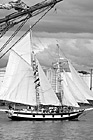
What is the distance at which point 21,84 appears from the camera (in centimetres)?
9475

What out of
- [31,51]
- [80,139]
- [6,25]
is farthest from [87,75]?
[6,25]

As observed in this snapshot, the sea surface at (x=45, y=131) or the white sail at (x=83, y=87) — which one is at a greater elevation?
the white sail at (x=83, y=87)

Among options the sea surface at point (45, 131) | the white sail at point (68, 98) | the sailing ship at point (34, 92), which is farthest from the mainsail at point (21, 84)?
the sea surface at point (45, 131)

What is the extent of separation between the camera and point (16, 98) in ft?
305

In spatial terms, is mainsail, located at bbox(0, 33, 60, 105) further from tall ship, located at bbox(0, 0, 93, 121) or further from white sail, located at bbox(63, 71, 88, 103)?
white sail, located at bbox(63, 71, 88, 103)

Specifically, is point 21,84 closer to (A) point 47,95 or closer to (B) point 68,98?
(A) point 47,95

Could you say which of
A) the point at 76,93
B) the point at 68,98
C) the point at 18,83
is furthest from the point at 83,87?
the point at 18,83

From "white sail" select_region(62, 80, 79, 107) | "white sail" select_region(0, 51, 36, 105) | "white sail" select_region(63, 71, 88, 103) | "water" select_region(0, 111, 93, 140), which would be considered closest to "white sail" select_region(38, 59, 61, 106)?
"white sail" select_region(0, 51, 36, 105)

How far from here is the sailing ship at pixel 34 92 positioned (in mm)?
93500

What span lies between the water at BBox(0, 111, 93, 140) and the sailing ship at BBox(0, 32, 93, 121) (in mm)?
3250

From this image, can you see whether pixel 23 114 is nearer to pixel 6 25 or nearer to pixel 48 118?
pixel 48 118

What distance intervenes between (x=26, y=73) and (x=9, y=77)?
2.89 m

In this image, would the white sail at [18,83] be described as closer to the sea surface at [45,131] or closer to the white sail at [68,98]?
the sea surface at [45,131]

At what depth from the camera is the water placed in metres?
68.8
